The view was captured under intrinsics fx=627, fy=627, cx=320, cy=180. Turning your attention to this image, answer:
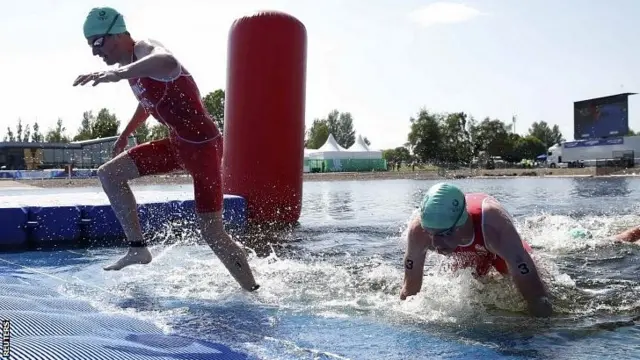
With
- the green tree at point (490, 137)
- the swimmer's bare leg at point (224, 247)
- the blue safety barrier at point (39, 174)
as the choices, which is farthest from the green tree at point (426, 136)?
the swimmer's bare leg at point (224, 247)

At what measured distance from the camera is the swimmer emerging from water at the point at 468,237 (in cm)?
343

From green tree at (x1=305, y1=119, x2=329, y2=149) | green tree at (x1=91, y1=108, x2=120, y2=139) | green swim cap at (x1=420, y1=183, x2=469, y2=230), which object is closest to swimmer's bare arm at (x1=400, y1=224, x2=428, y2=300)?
green swim cap at (x1=420, y1=183, x2=469, y2=230)

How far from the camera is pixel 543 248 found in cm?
694

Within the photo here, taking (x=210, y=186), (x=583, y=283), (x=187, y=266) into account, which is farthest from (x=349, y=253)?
(x=210, y=186)

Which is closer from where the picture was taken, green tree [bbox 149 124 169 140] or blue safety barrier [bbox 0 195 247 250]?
green tree [bbox 149 124 169 140]

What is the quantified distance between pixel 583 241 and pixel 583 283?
2.31 meters

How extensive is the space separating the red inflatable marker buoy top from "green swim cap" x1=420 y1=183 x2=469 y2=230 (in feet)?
20.8

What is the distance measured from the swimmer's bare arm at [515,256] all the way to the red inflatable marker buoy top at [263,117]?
247 inches

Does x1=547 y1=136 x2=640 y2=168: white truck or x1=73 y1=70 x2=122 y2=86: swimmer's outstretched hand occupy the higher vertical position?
x1=547 y1=136 x2=640 y2=168: white truck

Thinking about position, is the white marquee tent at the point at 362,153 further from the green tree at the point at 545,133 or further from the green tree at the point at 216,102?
the green tree at the point at 545,133

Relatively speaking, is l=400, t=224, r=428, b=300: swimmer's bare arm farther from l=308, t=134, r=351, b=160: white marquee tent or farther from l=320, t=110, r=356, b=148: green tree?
l=320, t=110, r=356, b=148: green tree

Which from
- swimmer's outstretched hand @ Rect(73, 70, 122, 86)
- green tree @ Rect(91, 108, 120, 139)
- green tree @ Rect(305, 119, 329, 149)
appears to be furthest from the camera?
green tree @ Rect(305, 119, 329, 149)

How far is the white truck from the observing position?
5259cm

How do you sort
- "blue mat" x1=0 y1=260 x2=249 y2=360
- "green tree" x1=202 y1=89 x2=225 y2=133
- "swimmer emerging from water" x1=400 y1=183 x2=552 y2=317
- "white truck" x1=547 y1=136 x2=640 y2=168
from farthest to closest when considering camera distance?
"green tree" x1=202 y1=89 x2=225 y2=133 → "white truck" x1=547 y1=136 x2=640 y2=168 → "swimmer emerging from water" x1=400 y1=183 x2=552 y2=317 → "blue mat" x1=0 y1=260 x2=249 y2=360
